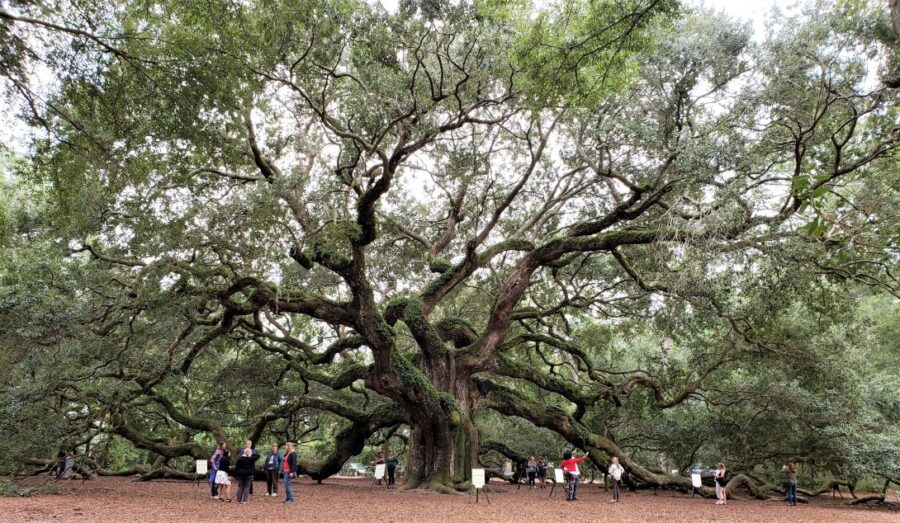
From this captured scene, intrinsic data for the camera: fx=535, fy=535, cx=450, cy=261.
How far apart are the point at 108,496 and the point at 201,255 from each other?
467 centimetres

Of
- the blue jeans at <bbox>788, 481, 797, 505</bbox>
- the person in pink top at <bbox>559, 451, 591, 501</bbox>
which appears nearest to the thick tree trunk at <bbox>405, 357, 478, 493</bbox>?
the person in pink top at <bbox>559, 451, 591, 501</bbox>

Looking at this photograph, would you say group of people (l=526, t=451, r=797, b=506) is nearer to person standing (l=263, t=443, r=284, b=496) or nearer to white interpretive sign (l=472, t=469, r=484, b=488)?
white interpretive sign (l=472, t=469, r=484, b=488)

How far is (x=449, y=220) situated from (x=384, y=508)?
23.1 ft

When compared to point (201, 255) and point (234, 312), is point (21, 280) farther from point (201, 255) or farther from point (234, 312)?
point (234, 312)

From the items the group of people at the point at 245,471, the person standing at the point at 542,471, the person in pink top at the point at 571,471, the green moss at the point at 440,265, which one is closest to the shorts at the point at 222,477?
the group of people at the point at 245,471

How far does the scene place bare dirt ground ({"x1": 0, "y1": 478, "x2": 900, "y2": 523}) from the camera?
751 cm

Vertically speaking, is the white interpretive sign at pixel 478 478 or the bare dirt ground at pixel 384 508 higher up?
the white interpretive sign at pixel 478 478

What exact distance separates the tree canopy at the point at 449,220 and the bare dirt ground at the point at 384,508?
1.19 meters

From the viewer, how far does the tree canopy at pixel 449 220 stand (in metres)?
6.11

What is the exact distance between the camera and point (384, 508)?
8789 mm

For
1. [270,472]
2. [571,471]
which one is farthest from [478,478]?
[270,472]

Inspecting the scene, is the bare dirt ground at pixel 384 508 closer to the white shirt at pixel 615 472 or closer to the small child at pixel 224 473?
the small child at pixel 224 473

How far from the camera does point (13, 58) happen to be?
4.42 m

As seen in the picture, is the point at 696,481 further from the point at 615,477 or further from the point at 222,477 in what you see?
the point at 222,477
